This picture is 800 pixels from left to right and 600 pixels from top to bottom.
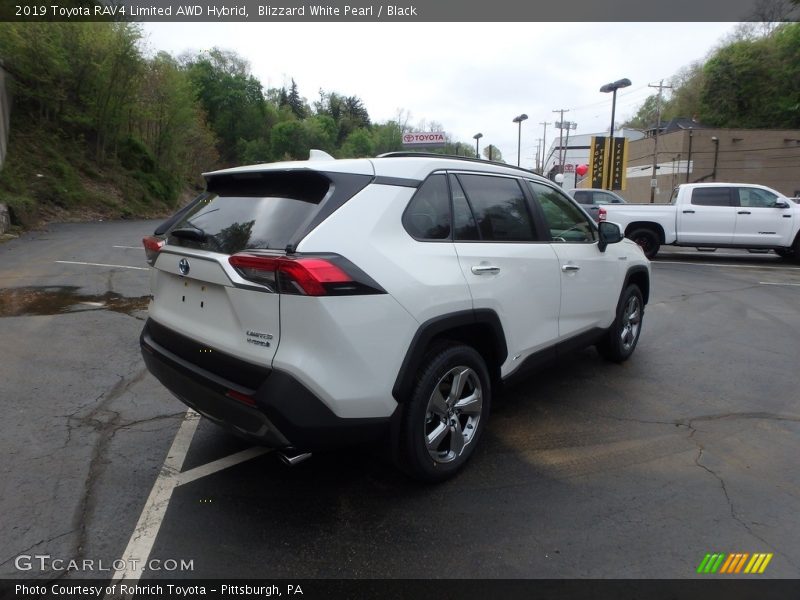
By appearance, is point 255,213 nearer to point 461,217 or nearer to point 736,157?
point 461,217

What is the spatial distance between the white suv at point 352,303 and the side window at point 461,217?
0.04ft

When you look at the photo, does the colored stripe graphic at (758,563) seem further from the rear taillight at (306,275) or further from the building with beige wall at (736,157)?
the building with beige wall at (736,157)

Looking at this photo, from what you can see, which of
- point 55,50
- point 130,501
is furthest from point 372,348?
point 55,50

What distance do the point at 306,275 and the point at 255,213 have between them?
63cm

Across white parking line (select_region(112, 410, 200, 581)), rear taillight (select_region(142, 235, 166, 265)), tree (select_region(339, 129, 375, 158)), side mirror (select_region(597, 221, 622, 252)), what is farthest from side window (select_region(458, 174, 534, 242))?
tree (select_region(339, 129, 375, 158))

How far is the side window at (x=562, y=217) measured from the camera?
13.2 feet

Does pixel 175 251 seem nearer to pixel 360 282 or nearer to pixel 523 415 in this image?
pixel 360 282

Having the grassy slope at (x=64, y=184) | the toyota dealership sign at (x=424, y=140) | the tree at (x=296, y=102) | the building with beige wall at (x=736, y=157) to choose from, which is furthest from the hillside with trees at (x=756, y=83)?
the tree at (x=296, y=102)

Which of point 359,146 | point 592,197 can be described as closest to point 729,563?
point 592,197

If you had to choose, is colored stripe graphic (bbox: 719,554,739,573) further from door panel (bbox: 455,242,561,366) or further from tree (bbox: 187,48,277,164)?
tree (bbox: 187,48,277,164)

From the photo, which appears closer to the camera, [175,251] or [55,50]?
[175,251]

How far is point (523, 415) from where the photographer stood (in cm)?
401

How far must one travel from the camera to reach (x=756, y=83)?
166ft

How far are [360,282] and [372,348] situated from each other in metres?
0.32
